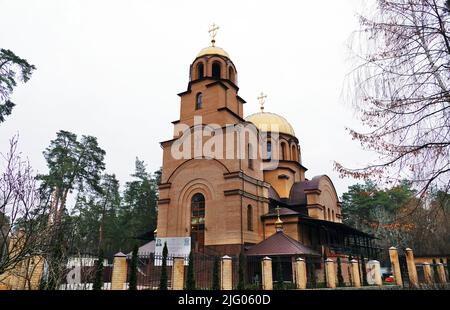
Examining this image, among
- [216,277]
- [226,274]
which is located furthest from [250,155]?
[216,277]

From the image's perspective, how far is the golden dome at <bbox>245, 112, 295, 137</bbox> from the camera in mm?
26564

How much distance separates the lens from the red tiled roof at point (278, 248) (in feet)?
51.0

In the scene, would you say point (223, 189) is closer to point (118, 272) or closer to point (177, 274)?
point (177, 274)

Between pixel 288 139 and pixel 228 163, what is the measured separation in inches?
384

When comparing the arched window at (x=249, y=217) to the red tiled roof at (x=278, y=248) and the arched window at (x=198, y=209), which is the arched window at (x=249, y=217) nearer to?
the red tiled roof at (x=278, y=248)

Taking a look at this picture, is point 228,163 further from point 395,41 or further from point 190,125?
point 395,41

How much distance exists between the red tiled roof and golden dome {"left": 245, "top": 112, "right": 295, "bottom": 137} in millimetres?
11137

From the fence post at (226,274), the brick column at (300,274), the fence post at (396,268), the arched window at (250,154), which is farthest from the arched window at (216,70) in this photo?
the fence post at (396,268)

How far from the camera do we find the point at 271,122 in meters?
26.9

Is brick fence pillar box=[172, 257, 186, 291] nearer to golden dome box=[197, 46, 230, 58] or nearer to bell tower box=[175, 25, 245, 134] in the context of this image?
bell tower box=[175, 25, 245, 134]

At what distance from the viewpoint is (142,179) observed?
40625 millimetres

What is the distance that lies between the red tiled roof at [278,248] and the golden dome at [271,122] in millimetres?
11137

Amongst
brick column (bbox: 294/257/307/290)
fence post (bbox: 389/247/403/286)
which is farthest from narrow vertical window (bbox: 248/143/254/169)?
fence post (bbox: 389/247/403/286)
